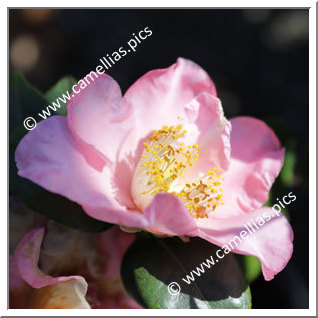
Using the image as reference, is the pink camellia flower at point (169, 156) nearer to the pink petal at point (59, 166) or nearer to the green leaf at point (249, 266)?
the pink petal at point (59, 166)

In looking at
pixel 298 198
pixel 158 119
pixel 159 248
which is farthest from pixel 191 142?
pixel 298 198

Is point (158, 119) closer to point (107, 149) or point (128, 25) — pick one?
point (107, 149)

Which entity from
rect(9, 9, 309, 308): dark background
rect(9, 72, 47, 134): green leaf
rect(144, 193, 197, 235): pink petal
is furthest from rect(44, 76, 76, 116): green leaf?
rect(9, 9, 309, 308): dark background

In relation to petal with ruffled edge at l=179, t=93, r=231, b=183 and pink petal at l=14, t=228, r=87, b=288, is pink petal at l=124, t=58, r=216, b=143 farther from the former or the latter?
pink petal at l=14, t=228, r=87, b=288

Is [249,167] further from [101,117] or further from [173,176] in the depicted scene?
[101,117]

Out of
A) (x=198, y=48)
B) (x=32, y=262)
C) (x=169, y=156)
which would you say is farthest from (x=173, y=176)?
(x=198, y=48)

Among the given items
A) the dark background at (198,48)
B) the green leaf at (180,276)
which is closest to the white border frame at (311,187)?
the green leaf at (180,276)
